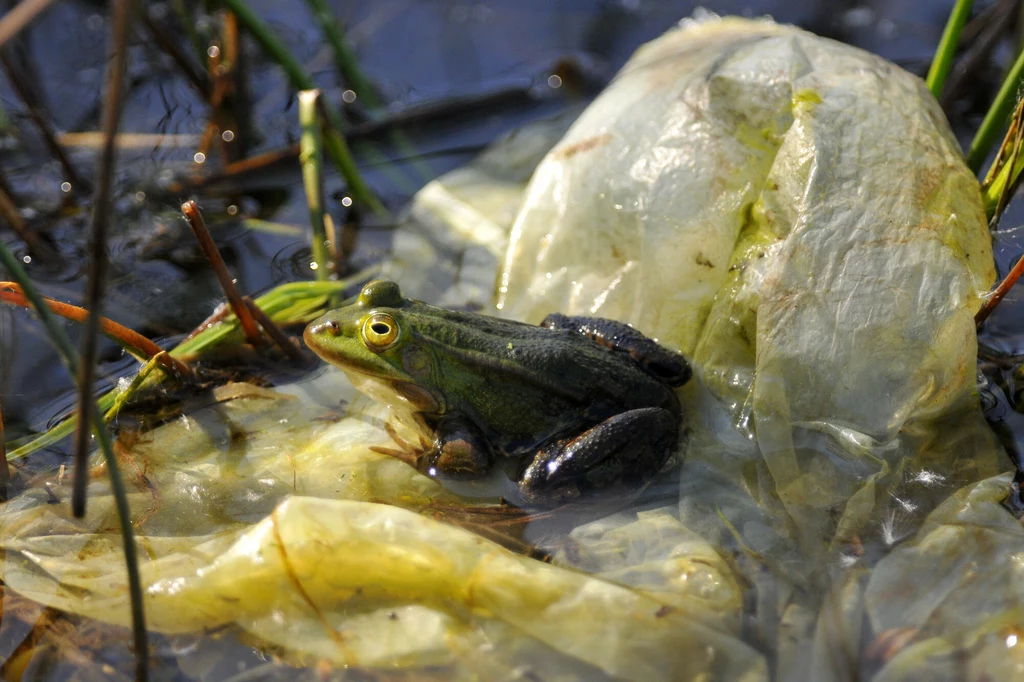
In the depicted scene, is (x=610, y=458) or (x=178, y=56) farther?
(x=178, y=56)

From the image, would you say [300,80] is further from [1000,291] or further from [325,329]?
[1000,291]

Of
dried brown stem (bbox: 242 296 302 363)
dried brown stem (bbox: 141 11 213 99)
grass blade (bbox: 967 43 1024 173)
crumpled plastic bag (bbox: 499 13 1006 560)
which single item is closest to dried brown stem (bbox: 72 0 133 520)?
dried brown stem (bbox: 242 296 302 363)

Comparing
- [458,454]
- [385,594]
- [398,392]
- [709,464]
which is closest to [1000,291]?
[709,464]

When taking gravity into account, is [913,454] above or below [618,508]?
above

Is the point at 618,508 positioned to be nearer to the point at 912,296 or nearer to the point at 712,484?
the point at 712,484

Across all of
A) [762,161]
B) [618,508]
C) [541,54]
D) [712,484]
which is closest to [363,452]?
[618,508]

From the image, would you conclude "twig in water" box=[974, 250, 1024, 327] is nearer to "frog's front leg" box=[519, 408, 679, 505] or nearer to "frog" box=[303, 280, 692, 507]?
"frog" box=[303, 280, 692, 507]

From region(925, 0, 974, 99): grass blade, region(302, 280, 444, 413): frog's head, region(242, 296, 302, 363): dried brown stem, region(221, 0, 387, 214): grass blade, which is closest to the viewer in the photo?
region(302, 280, 444, 413): frog's head
